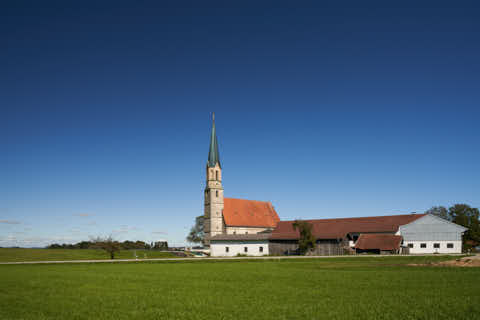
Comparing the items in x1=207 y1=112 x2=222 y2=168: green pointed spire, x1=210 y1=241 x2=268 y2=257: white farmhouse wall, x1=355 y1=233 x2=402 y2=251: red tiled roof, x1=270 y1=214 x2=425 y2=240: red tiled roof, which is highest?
x1=207 y1=112 x2=222 y2=168: green pointed spire

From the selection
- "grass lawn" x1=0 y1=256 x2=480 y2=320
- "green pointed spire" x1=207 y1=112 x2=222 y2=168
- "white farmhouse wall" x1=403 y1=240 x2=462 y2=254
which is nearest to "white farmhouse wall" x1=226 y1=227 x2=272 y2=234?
"green pointed spire" x1=207 y1=112 x2=222 y2=168

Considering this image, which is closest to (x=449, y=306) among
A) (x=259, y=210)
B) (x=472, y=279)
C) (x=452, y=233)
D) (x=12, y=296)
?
(x=472, y=279)

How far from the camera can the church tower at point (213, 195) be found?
82.0m

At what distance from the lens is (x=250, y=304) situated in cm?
1313

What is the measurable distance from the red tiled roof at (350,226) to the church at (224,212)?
507 inches

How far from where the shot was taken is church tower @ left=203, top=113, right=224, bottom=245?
82.0 metres

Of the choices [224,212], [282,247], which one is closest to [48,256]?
[224,212]

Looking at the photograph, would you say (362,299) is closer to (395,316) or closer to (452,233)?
(395,316)

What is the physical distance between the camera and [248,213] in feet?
287

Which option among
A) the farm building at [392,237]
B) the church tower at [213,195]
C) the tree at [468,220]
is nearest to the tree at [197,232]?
the church tower at [213,195]

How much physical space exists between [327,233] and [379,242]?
26.6ft

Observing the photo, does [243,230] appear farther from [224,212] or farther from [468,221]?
[468,221]

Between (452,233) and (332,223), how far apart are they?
763 inches

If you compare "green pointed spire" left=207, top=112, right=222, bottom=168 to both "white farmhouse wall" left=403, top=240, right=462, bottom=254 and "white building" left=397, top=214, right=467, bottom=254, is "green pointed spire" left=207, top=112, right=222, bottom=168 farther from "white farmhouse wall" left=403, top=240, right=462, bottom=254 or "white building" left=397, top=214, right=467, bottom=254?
"white farmhouse wall" left=403, top=240, right=462, bottom=254
